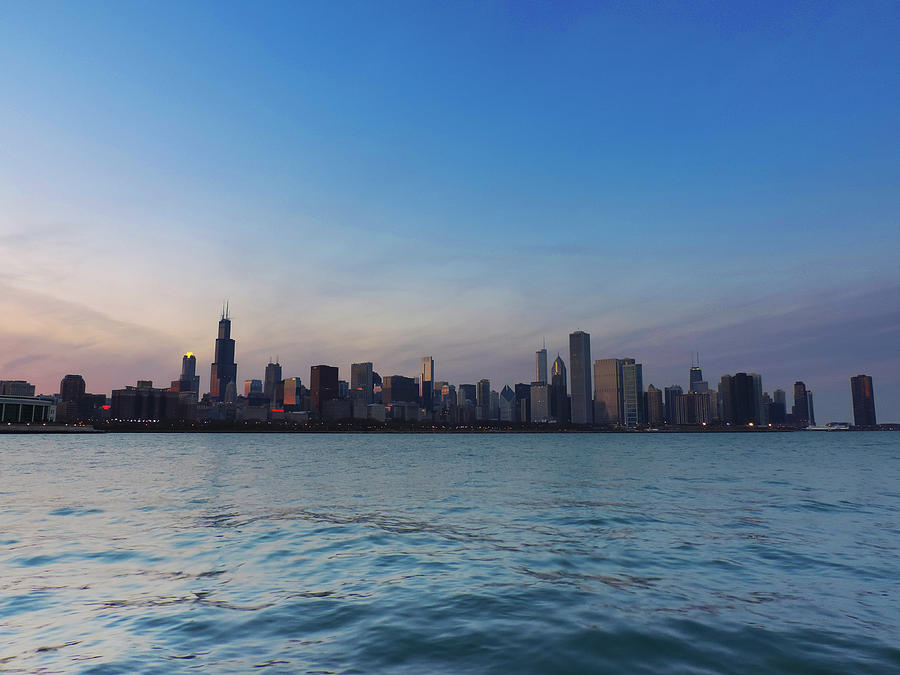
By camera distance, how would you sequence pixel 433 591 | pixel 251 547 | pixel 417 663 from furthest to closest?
pixel 251 547
pixel 433 591
pixel 417 663

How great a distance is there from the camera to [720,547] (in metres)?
22.2

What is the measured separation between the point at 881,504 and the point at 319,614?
39924 mm

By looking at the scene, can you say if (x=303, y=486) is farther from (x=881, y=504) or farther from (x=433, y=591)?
(x=881, y=504)

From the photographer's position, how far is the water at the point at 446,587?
11062 mm

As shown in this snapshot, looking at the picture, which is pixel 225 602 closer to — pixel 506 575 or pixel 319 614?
pixel 319 614

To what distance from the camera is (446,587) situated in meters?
16.4

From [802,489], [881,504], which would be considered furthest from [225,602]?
[802,489]

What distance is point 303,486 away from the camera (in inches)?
1897

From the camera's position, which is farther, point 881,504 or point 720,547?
point 881,504

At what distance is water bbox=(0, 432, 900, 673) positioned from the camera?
11.1 metres

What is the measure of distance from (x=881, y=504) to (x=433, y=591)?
36344 millimetres

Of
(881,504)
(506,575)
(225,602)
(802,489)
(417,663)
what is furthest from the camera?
(802,489)

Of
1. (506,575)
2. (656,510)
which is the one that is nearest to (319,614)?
(506,575)

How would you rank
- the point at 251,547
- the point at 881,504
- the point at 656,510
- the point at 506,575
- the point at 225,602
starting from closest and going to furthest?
the point at 225,602, the point at 506,575, the point at 251,547, the point at 656,510, the point at 881,504
